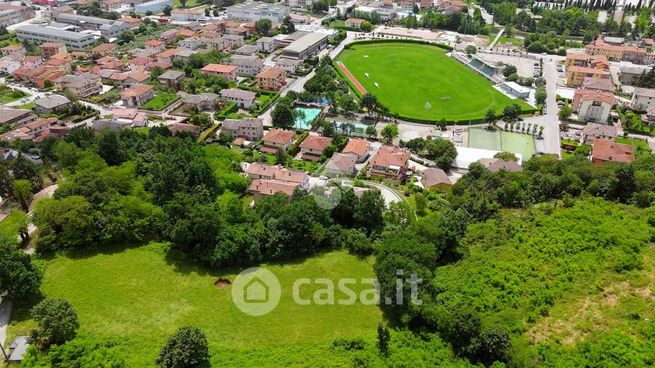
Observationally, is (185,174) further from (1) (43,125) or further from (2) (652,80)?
(2) (652,80)

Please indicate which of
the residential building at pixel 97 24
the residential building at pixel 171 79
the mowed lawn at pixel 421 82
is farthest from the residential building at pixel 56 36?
the mowed lawn at pixel 421 82

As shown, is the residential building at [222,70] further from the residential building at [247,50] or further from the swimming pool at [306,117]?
the swimming pool at [306,117]

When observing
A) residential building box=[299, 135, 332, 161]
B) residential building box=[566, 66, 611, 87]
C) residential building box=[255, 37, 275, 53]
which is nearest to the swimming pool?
Answer: residential building box=[299, 135, 332, 161]

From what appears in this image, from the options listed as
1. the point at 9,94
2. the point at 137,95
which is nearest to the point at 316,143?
the point at 137,95

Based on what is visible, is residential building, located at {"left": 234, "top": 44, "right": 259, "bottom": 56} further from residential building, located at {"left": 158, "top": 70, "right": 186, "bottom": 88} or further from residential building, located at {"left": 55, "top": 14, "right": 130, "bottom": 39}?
residential building, located at {"left": 55, "top": 14, "right": 130, "bottom": 39}

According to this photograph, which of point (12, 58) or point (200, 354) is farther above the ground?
point (12, 58)

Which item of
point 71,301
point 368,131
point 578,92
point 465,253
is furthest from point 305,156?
point 578,92
